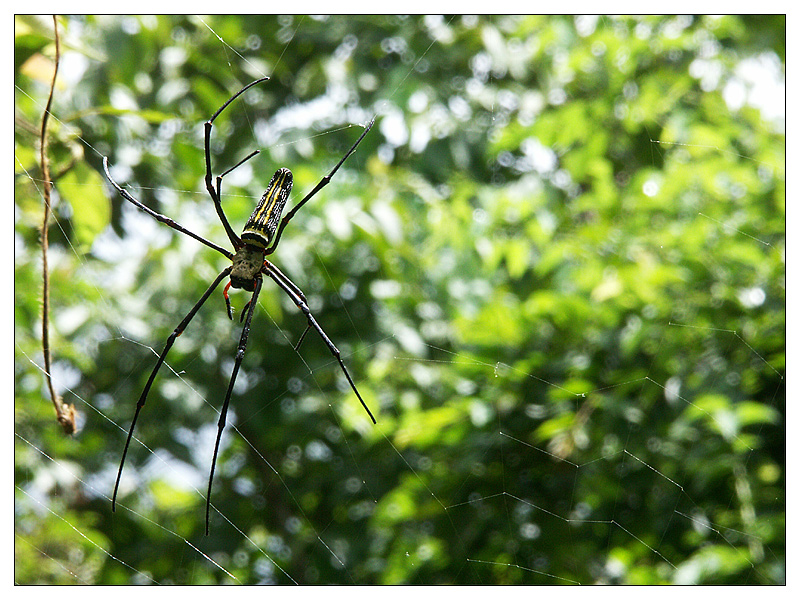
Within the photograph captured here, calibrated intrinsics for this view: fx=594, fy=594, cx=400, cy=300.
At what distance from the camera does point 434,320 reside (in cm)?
280

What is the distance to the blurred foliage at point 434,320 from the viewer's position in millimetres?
2062

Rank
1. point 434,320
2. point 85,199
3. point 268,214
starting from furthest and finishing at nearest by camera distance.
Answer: point 434,320, point 85,199, point 268,214

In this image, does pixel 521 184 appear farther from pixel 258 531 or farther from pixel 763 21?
pixel 258 531

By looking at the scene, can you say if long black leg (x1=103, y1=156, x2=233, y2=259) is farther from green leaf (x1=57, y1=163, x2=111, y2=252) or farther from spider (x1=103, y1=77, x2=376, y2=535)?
green leaf (x1=57, y1=163, x2=111, y2=252)

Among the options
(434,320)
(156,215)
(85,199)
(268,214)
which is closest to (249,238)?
(268,214)

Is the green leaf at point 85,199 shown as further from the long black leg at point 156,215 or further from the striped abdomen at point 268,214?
the striped abdomen at point 268,214

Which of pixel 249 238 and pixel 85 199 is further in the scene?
pixel 85 199

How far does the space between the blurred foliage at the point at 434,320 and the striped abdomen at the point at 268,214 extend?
671 millimetres

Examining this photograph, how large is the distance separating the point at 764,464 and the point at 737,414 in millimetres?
315

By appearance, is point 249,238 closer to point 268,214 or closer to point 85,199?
point 268,214

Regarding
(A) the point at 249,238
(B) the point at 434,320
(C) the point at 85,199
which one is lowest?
(A) the point at 249,238

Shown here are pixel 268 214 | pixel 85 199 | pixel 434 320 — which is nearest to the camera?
pixel 268 214

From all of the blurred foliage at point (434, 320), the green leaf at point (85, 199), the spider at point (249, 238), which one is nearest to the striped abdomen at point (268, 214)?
the spider at point (249, 238)

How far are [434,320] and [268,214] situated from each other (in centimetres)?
162
